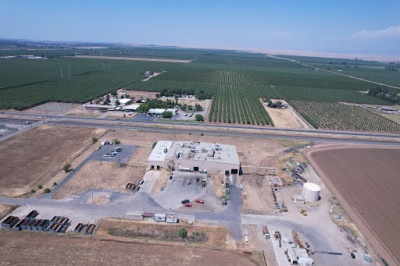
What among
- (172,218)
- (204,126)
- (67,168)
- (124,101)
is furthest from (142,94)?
(172,218)

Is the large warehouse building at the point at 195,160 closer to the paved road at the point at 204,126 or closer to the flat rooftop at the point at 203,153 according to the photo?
the flat rooftop at the point at 203,153

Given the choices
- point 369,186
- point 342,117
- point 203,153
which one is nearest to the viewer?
point 369,186

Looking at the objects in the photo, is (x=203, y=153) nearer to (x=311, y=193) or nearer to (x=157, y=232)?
(x=157, y=232)

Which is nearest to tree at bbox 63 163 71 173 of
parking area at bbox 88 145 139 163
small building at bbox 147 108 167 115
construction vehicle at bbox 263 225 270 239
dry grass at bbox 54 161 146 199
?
dry grass at bbox 54 161 146 199

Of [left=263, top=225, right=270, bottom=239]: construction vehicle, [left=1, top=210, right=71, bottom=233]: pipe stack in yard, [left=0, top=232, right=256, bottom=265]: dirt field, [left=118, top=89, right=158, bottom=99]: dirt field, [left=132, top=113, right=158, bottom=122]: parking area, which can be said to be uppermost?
[left=118, top=89, right=158, bottom=99]: dirt field

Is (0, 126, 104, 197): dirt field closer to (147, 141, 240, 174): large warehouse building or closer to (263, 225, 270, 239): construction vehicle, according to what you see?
(147, 141, 240, 174): large warehouse building

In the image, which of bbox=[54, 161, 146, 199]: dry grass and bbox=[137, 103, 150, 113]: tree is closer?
bbox=[54, 161, 146, 199]: dry grass

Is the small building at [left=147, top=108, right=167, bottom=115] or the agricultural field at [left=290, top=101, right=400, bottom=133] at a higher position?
the agricultural field at [left=290, top=101, right=400, bottom=133]
